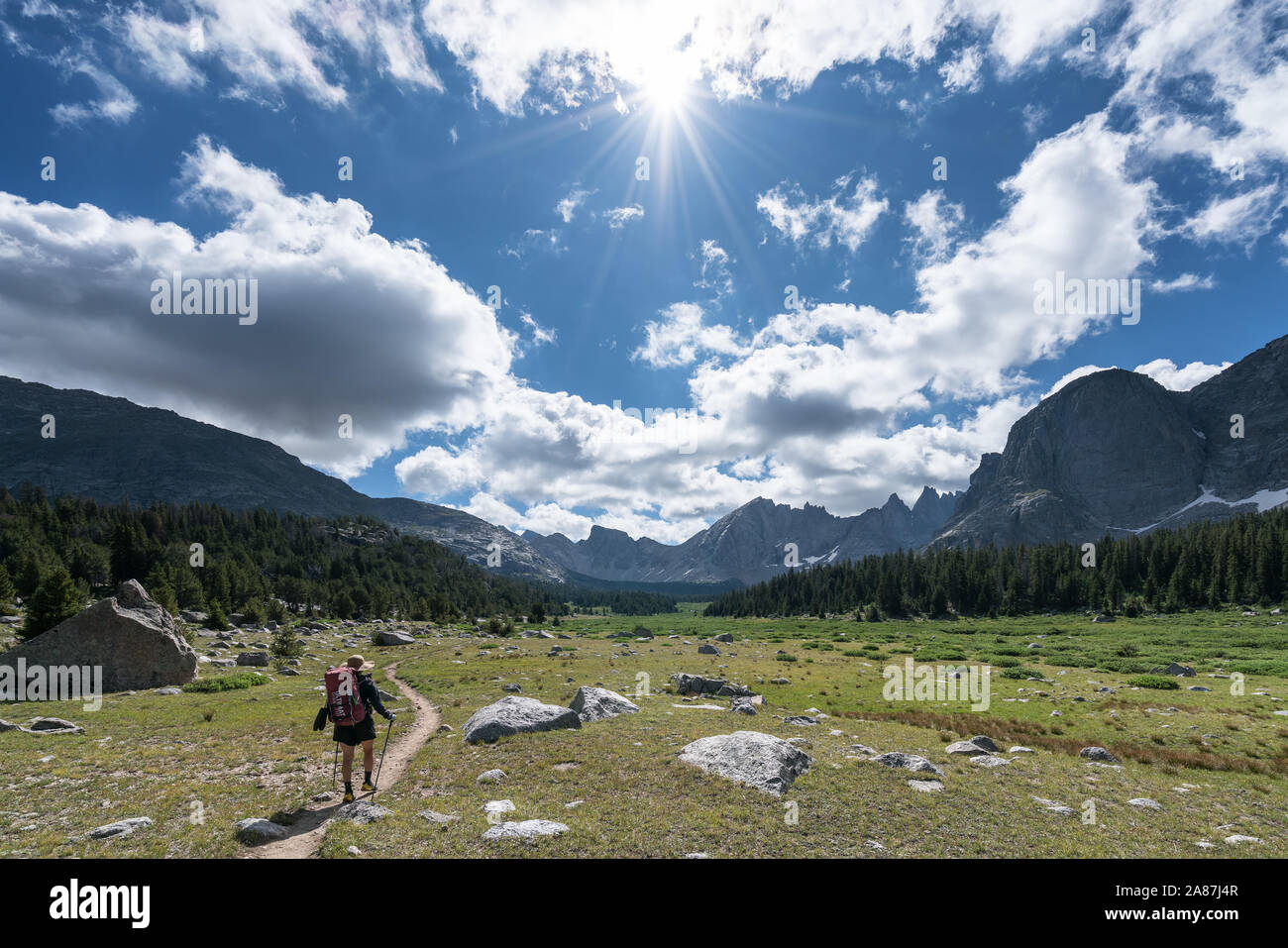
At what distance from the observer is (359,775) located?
16000 mm

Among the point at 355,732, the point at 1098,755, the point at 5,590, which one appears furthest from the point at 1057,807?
the point at 5,590

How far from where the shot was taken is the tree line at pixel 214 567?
6825cm

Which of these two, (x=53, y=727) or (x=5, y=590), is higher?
(x=53, y=727)

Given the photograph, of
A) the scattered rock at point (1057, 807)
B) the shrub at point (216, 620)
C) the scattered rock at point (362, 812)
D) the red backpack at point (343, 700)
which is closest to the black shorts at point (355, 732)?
the red backpack at point (343, 700)

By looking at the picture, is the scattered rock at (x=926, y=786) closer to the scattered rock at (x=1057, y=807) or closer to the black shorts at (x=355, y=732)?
the scattered rock at (x=1057, y=807)

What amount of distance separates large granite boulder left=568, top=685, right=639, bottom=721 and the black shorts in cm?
1130

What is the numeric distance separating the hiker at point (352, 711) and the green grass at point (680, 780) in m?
1.35

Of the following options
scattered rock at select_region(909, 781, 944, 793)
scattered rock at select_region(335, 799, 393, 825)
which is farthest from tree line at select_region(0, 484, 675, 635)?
scattered rock at select_region(909, 781, 944, 793)

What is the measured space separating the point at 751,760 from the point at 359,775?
12.5 m

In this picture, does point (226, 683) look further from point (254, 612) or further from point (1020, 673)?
point (1020, 673)

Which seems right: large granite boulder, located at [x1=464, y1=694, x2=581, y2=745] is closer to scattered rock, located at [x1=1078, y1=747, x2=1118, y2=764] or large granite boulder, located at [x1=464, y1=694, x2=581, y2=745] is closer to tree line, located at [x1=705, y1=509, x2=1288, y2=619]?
scattered rock, located at [x1=1078, y1=747, x2=1118, y2=764]
